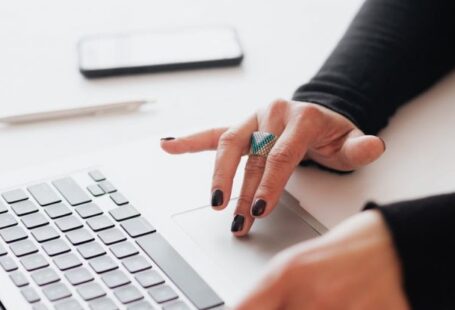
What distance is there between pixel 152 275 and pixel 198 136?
0.17 metres

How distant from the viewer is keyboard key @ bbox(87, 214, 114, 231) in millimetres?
574

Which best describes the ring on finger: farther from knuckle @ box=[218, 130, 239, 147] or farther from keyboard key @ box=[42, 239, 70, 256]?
keyboard key @ box=[42, 239, 70, 256]

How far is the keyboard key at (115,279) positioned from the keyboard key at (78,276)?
0.4 inches

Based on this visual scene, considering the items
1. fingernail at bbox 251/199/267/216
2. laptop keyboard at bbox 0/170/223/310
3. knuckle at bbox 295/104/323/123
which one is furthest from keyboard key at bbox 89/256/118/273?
knuckle at bbox 295/104/323/123

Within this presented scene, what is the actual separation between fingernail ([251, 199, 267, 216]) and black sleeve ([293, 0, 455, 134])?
0.48 feet

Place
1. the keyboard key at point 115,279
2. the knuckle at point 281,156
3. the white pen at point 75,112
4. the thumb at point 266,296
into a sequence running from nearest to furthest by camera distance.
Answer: the thumb at point 266,296 < the keyboard key at point 115,279 < the knuckle at point 281,156 < the white pen at point 75,112

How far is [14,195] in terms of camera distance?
1.99 ft

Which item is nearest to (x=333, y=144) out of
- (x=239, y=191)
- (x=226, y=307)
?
(x=239, y=191)

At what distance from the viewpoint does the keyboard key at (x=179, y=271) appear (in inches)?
20.1


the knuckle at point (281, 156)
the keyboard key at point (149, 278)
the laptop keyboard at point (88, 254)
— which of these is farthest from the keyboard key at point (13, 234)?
the knuckle at point (281, 156)

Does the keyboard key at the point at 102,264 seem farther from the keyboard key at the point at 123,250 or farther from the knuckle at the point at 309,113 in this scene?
the knuckle at the point at 309,113

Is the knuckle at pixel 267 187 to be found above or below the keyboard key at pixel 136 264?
above

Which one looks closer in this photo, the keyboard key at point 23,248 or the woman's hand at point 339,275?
the woman's hand at point 339,275

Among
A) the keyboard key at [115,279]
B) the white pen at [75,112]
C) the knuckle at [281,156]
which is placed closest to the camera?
the keyboard key at [115,279]
